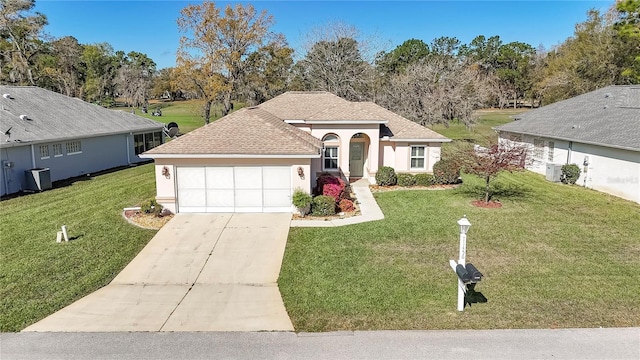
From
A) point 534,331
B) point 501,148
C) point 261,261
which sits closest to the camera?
point 534,331

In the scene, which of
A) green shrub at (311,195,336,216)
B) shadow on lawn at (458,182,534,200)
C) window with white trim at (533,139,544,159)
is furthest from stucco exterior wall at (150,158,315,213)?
window with white trim at (533,139,544,159)

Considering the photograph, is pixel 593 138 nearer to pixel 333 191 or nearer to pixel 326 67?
pixel 333 191

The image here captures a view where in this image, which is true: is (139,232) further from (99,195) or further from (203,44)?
(203,44)

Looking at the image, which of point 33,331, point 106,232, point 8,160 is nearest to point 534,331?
point 33,331

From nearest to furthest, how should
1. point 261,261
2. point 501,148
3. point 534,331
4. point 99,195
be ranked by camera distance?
1. point 534,331
2. point 261,261
3. point 501,148
4. point 99,195

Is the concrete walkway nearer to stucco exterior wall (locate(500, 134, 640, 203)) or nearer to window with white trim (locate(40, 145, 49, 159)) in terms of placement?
stucco exterior wall (locate(500, 134, 640, 203))

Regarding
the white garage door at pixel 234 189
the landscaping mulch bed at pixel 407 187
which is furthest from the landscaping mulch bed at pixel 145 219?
the landscaping mulch bed at pixel 407 187

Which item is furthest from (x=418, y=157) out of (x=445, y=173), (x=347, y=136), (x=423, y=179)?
(x=347, y=136)
